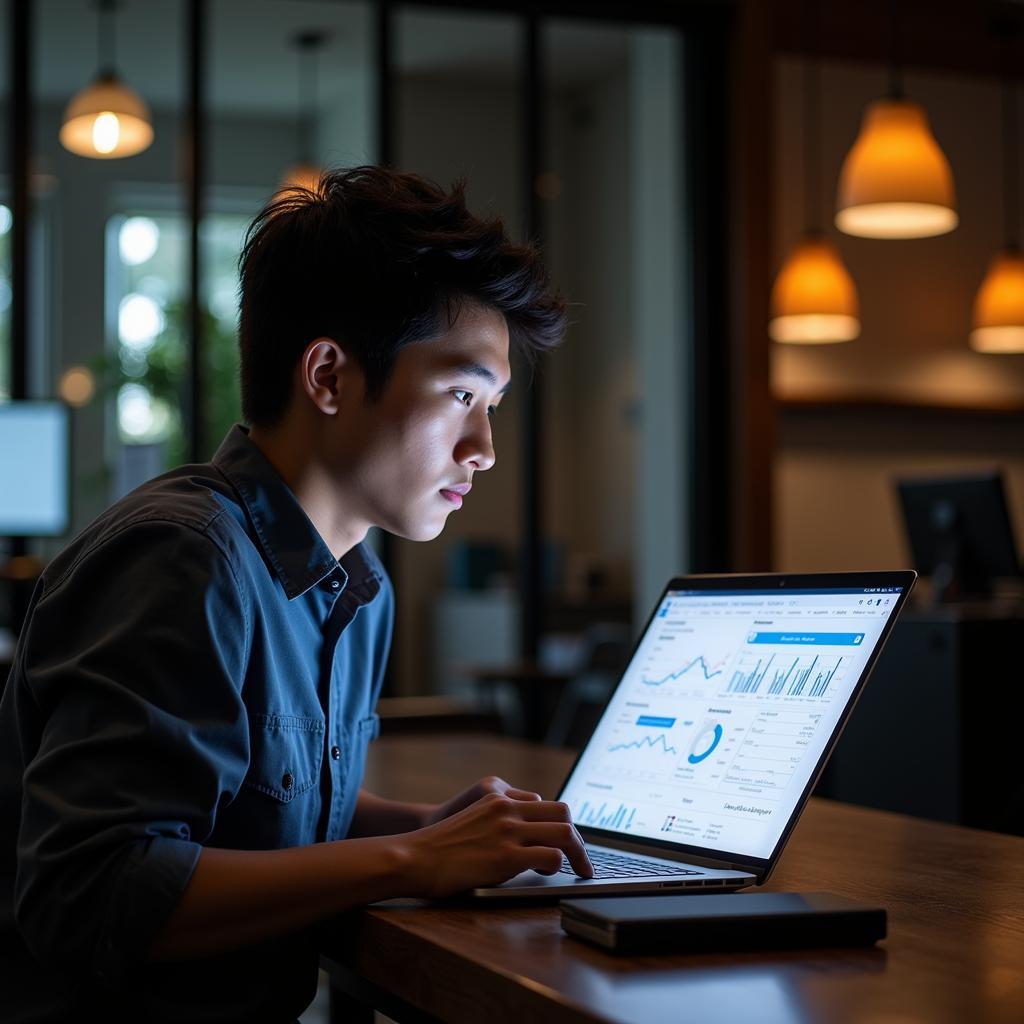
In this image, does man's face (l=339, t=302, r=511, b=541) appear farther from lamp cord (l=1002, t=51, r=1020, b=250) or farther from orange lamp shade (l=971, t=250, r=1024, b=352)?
lamp cord (l=1002, t=51, r=1020, b=250)

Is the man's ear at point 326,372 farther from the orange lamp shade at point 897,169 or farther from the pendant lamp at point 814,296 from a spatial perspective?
the pendant lamp at point 814,296

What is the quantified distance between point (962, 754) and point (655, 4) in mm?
3316

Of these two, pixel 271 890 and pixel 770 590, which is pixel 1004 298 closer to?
pixel 770 590

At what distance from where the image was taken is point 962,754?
2793 millimetres

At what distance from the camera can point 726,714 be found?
1205mm

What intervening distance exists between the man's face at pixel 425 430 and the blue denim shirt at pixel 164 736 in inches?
2.6

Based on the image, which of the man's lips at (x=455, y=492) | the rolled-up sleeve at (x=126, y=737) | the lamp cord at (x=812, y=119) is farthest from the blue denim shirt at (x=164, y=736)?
the lamp cord at (x=812, y=119)

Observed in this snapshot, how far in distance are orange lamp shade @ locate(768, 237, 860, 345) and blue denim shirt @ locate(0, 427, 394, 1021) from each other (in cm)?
325

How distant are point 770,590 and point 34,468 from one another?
369 centimetres

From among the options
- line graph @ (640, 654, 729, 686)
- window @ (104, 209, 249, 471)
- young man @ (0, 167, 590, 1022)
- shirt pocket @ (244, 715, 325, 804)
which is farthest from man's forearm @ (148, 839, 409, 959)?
window @ (104, 209, 249, 471)

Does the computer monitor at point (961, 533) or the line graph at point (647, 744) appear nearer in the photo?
the line graph at point (647, 744)

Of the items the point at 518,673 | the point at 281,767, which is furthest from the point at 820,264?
the point at 281,767

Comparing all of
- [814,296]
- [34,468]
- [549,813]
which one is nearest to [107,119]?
[34,468]

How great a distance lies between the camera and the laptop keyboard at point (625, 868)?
3.58 ft
